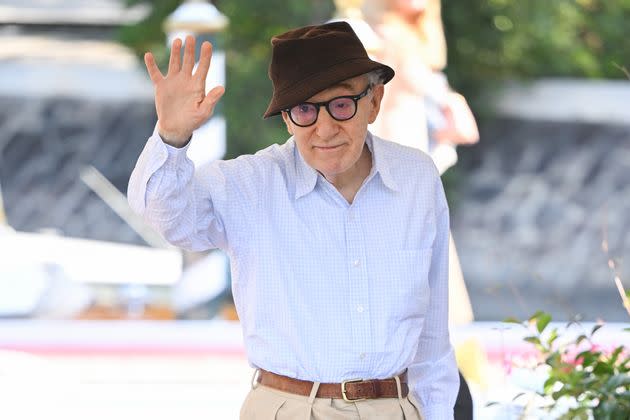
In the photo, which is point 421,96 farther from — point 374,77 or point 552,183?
point 552,183

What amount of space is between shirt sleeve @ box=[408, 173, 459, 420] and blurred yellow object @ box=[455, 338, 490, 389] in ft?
7.97

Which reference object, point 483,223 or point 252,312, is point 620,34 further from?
point 252,312

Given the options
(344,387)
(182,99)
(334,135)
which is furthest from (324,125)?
(344,387)

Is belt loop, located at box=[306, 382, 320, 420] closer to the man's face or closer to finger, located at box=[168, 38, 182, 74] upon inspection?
the man's face

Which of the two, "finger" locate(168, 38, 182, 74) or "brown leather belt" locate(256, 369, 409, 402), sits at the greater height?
"finger" locate(168, 38, 182, 74)

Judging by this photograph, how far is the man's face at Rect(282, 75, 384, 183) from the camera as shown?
7.46 feet

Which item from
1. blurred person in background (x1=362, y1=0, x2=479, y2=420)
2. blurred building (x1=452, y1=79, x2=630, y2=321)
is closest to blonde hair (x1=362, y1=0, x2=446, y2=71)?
blurred person in background (x1=362, y1=0, x2=479, y2=420)

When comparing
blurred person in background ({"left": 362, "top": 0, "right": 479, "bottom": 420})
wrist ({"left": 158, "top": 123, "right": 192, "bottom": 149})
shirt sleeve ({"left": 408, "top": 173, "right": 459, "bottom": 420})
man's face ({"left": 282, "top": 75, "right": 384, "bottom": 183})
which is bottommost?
blurred person in background ({"left": 362, "top": 0, "right": 479, "bottom": 420})

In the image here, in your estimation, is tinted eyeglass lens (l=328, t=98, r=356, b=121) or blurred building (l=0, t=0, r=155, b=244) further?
blurred building (l=0, t=0, r=155, b=244)

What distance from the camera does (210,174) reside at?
2330mm

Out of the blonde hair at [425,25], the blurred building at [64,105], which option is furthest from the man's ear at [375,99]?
the blurred building at [64,105]

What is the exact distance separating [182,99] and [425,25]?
3.51 metres

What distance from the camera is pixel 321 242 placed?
91.4 inches

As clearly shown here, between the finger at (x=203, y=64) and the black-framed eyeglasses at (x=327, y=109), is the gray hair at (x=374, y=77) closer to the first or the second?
the black-framed eyeglasses at (x=327, y=109)
